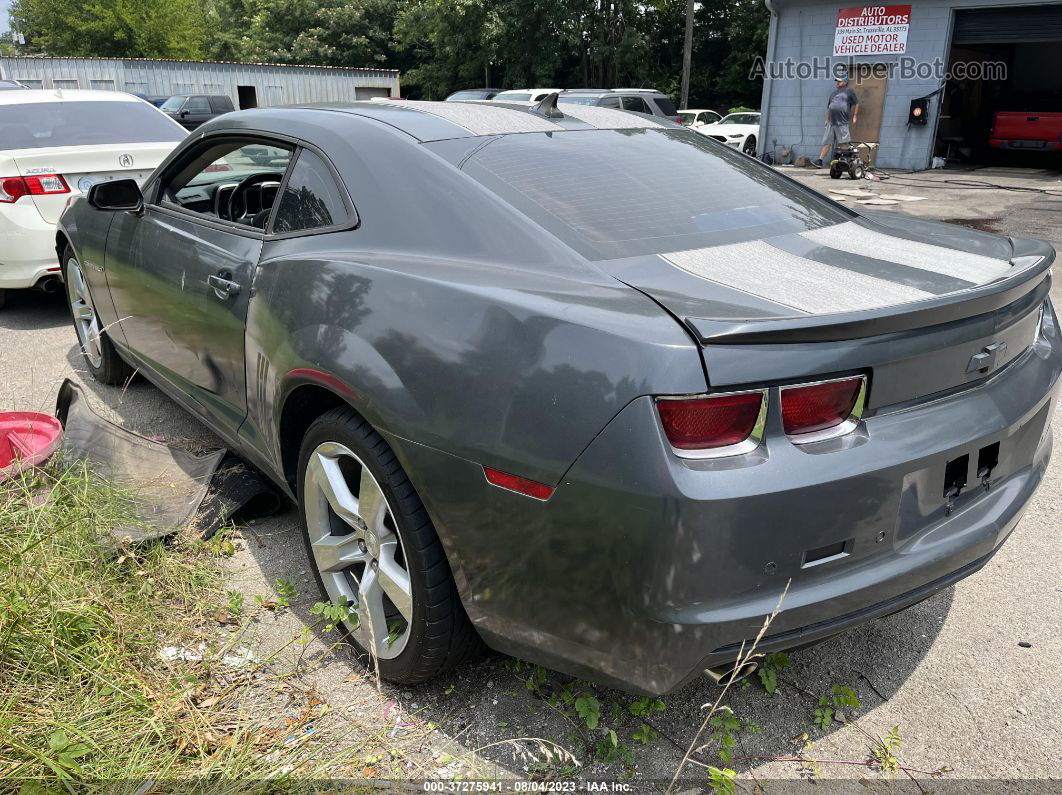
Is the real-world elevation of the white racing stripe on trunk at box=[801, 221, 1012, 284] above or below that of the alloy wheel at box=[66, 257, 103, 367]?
above

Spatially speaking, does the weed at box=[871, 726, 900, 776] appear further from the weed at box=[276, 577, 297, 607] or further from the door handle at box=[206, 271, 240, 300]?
the door handle at box=[206, 271, 240, 300]

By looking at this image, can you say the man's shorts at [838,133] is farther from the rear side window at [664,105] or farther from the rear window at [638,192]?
the rear window at [638,192]

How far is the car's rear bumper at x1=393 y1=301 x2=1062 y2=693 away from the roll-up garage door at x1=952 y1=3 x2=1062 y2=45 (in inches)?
730

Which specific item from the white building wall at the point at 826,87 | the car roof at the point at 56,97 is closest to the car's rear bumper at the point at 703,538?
the car roof at the point at 56,97

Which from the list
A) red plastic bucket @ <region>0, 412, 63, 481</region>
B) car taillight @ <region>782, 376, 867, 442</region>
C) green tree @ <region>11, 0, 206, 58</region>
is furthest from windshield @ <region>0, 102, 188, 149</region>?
green tree @ <region>11, 0, 206, 58</region>

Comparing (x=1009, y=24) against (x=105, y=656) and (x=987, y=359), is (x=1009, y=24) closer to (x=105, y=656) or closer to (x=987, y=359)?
(x=987, y=359)

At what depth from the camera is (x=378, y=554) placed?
2342 mm

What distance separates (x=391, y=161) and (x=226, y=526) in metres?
1.59

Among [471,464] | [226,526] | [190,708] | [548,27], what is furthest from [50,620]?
[548,27]

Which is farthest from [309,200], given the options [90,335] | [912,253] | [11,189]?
[11,189]

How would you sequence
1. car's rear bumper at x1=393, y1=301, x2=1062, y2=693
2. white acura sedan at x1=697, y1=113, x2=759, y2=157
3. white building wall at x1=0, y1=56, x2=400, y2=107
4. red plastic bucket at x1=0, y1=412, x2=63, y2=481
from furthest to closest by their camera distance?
white building wall at x1=0, y1=56, x2=400, y2=107
white acura sedan at x1=697, y1=113, x2=759, y2=157
red plastic bucket at x1=0, y1=412, x2=63, y2=481
car's rear bumper at x1=393, y1=301, x2=1062, y2=693

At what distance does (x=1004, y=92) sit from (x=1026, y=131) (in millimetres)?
4942

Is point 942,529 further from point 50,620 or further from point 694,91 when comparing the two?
point 694,91

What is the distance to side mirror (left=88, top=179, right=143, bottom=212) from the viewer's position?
3.65 meters
